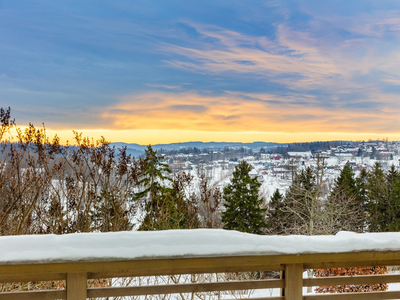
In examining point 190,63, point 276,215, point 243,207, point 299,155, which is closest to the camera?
point 190,63

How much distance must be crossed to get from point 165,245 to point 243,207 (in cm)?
1939

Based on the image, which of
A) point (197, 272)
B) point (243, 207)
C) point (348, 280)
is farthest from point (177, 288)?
point (243, 207)

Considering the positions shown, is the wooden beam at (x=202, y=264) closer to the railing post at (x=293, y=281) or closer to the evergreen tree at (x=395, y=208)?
the railing post at (x=293, y=281)

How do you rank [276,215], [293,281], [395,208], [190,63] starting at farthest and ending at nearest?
[276,215], [395,208], [190,63], [293,281]

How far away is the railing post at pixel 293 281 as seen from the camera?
1.24 meters

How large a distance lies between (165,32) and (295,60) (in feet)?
25.2

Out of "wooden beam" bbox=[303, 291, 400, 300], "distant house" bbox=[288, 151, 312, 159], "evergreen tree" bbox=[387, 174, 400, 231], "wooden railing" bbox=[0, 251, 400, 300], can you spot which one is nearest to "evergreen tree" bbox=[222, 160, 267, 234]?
"distant house" bbox=[288, 151, 312, 159]

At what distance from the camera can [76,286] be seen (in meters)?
1.14

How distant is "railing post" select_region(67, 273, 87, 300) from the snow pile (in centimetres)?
11

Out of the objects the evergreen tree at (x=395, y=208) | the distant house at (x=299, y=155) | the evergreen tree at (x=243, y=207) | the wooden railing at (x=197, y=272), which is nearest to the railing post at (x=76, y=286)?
the wooden railing at (x=197, y=272)

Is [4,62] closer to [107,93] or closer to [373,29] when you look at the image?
[107,93]

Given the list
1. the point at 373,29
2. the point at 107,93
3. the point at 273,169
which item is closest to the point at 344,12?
the point at 373,29

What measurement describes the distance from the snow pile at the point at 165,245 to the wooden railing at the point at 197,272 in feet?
0.10

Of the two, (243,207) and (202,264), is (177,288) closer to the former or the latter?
(202,264)
